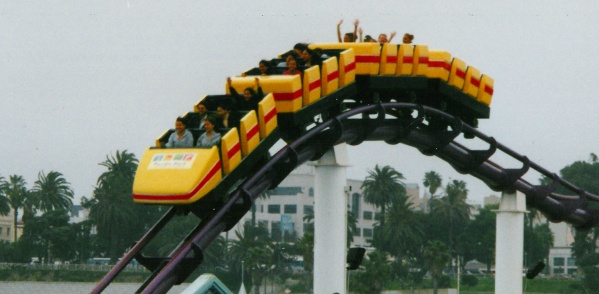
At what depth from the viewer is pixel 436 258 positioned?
366 ft

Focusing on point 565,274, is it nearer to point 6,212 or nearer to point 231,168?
point 6,212

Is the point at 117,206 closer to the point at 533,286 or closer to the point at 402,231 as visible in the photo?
the point at 402,231

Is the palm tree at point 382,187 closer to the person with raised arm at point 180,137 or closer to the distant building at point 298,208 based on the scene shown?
the distant building at point 298,208

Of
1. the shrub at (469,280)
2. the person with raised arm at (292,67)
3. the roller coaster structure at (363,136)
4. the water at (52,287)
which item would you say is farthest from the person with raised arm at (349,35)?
the shrub at (469,280)

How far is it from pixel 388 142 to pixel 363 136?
1568 mm

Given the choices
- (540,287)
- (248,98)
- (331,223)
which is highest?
(248,98)

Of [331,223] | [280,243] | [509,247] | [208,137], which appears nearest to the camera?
[208,137]

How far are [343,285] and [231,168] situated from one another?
7.75 metres

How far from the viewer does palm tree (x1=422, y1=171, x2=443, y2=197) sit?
417 feet

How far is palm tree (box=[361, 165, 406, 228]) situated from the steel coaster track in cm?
7963

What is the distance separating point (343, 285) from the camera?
2791 centimetres

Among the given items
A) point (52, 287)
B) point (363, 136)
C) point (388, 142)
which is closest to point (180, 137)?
point (363, 136)

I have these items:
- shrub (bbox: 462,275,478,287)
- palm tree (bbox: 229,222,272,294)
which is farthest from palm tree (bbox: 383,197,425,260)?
palm tree (bbox: 229,222,272,294)

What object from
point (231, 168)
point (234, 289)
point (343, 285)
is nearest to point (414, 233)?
point (234, 289)
